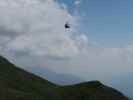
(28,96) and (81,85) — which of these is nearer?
(28,96)

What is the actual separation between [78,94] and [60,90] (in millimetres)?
9715

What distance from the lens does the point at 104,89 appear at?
127 m

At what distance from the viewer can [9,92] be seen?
12138cm

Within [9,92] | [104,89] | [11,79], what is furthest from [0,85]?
[104,89]

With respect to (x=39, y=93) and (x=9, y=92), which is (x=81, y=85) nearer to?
(x=39, y=93)

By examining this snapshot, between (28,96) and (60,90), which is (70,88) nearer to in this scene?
(60,90)

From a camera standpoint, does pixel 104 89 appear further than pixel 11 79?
No

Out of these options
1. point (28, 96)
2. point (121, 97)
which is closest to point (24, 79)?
point (28, 96)

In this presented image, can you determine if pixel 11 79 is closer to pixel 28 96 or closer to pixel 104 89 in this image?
pixel 28 96

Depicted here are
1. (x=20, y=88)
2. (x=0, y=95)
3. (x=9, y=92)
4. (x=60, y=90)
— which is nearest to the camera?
(x=0, y=95)

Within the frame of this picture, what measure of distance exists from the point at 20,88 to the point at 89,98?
38.5m

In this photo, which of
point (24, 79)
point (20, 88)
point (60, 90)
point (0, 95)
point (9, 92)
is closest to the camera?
point (0, 95)

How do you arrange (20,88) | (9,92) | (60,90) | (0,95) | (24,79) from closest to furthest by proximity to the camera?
(0,95) < (9,92) < (60,90) < (20,88) < (24,79)

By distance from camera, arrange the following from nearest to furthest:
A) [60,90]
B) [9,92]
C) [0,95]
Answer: [0,95] → [9,92] → [60,90]
